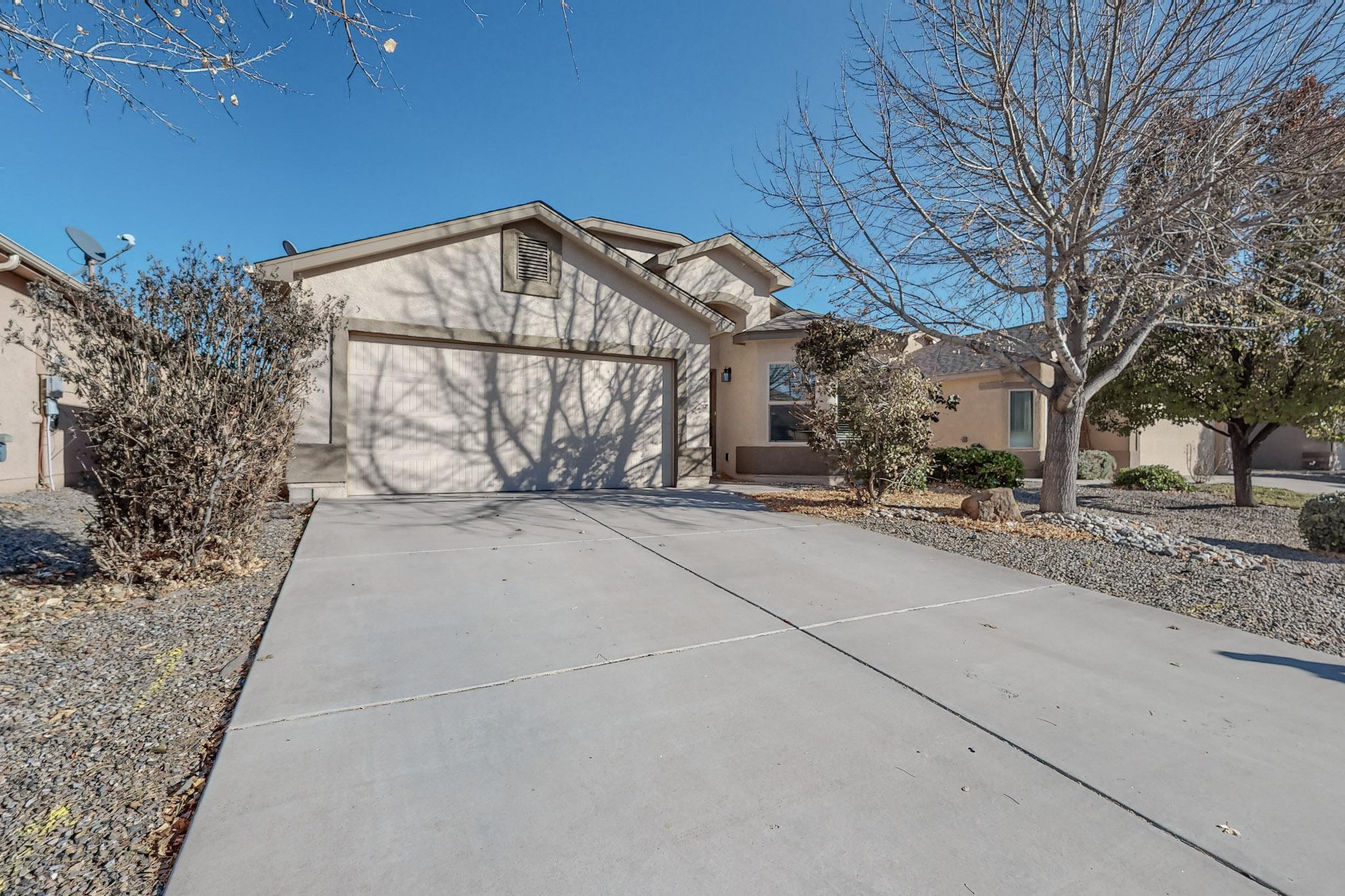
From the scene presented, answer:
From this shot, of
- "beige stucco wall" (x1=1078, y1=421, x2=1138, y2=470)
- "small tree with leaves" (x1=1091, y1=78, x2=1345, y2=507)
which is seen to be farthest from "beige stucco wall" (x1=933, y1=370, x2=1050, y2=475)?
"small tree with leaves" (x1=1091, y1=78, x2=1345, y2=507)

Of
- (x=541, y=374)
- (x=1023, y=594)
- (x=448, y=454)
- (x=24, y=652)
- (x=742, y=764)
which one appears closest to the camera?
(x=742, y=764)

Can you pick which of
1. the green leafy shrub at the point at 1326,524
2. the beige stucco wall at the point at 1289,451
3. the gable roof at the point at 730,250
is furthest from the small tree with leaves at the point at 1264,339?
the beige stucco wall at the point at 1289,451

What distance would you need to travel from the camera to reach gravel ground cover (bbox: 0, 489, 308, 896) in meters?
1.79

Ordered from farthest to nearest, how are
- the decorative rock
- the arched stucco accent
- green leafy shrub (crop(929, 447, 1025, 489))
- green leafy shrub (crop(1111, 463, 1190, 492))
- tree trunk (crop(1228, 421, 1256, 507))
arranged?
the arched stucco accent < green leafy shrub (crop(1111, 463, 1190, 492)) < green leafy shrub (crop(929, 447, 1025, 489)) < tree trunk (crop(1228, 421, 1256, 507)) < the decorative rock

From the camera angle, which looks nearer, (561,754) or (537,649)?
(561,754)

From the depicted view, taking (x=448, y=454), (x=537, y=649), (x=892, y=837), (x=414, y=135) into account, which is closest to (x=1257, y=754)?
(x=892, y=837)

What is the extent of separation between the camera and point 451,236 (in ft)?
30.1

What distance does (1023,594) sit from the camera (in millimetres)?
4625

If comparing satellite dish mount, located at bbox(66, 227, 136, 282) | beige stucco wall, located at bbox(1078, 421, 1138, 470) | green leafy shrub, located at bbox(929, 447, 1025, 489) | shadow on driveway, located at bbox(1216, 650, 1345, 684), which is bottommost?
shadow on driveway, located at bbox(1216, 650, 1345, 684)

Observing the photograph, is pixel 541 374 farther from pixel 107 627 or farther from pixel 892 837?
pixel 892 837

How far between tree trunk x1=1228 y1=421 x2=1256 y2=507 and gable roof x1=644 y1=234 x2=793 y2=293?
28.9ft

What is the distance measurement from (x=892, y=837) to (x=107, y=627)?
445cm

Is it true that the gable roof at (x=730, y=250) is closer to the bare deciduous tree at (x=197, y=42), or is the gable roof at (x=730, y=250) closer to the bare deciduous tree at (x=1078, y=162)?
the bare deciduous tree at (x=1078, y=162)

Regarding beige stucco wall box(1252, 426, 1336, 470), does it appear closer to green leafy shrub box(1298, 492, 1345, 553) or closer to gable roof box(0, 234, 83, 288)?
green leafy shrub box(1298, 492, 1345, 553)
